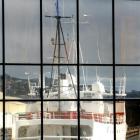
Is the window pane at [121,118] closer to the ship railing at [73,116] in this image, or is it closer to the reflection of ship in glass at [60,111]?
the ship railing at [73,116]

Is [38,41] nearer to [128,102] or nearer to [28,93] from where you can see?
[28,93]

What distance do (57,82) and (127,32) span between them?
74.6 inches

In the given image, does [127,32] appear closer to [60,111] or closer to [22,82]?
[60,111]

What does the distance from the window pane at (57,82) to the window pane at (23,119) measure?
1.22 feet

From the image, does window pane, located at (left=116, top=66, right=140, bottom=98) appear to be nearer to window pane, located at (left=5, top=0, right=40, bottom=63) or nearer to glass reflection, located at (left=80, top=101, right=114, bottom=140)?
glass reflection, located at (left=80, top=101, right=114, bottom=140)

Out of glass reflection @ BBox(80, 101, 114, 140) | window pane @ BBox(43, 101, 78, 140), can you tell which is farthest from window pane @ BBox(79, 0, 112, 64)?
window pane @ BBox(43, 101, 78, 140)

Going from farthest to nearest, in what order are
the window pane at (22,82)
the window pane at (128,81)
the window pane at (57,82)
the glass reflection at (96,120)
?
the window pane at (128,81) < the glass reflection at (96,120) < the window pane at (57,82) < the window pane at (22,82)

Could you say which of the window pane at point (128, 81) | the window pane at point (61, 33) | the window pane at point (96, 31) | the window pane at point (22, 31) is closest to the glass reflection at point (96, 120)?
the window pane at point (128, 81)

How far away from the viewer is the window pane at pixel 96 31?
1084cm

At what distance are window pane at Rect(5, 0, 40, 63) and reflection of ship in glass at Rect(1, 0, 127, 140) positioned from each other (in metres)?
0.43

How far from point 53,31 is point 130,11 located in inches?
70.0

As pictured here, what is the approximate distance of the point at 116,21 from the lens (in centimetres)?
1095

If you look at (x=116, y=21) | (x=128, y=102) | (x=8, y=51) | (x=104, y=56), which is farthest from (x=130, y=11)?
(x=8, y=51)

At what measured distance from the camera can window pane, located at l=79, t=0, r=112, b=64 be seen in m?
10.8
